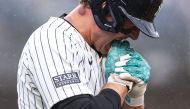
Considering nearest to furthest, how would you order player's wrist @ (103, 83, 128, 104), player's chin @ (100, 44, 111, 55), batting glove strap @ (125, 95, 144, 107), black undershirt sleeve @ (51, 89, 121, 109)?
black undershirt sleeve @ (51, 89, 121, 109), player's wrist @ (103, 83, 128, 104), player's chin @ (100, 44, 111, 55), batting glove strap @ (125, 95, 144, 107)

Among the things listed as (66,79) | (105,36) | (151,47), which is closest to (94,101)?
(66,79)

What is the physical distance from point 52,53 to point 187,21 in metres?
1.74

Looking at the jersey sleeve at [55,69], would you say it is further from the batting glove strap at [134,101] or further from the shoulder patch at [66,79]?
the batting glove strap at [134,101]

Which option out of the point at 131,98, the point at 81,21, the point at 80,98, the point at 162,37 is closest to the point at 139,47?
the point at 162,37

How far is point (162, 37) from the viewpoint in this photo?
105 inches

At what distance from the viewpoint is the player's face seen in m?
1.25

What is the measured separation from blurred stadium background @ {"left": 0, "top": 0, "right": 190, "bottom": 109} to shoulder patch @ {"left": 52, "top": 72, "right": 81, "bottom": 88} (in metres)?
1.52

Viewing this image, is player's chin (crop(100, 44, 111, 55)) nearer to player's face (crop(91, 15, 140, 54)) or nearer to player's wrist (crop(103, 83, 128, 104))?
player's face (crop(91, 15, 140, 54))

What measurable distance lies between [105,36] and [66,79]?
22 cm

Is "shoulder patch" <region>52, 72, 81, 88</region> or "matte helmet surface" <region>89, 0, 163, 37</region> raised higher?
"matte helmet surface" <region>89, 0, 163, 37</region>

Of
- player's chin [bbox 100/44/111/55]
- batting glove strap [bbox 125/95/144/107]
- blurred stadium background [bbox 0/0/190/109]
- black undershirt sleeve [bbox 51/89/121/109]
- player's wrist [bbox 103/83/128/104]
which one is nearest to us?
black undershirt sleeve [bbox 51/89/121/109]

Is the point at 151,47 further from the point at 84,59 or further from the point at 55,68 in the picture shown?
the point at 55,68

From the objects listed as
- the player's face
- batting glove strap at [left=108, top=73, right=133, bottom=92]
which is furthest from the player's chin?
batting glove strap at [left=108, top=73, right=133, bottom=92]

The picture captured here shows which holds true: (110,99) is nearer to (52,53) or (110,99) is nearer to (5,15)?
(52,53)
